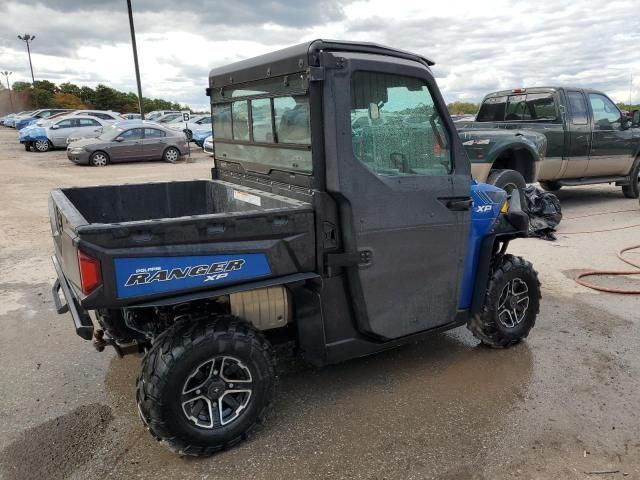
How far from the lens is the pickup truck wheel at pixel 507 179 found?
8344mm

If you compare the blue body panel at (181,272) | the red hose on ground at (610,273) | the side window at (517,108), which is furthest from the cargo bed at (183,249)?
the side window at (517,108)

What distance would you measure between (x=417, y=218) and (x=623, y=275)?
4099mm

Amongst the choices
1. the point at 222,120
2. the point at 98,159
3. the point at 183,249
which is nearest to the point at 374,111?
the point at 183,249

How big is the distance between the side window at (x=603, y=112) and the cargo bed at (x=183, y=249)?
29.7ft

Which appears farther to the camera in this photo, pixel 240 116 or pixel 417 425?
pixel 240 116

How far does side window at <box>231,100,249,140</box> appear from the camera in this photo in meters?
3.84

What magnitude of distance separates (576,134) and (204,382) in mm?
9169

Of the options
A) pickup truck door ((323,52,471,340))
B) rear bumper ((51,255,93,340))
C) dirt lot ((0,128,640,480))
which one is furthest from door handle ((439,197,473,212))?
rear bumper ((51,255,93,340))

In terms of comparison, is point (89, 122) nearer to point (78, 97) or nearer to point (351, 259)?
point (351, 259)

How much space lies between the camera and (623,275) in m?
6.25

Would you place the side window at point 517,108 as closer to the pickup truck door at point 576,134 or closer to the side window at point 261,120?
the pickup truck door at point 576,134

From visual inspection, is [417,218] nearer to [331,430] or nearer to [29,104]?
[331,430]

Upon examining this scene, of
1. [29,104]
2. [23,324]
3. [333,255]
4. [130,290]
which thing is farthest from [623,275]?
[29,104]

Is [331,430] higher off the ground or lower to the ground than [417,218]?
lower
